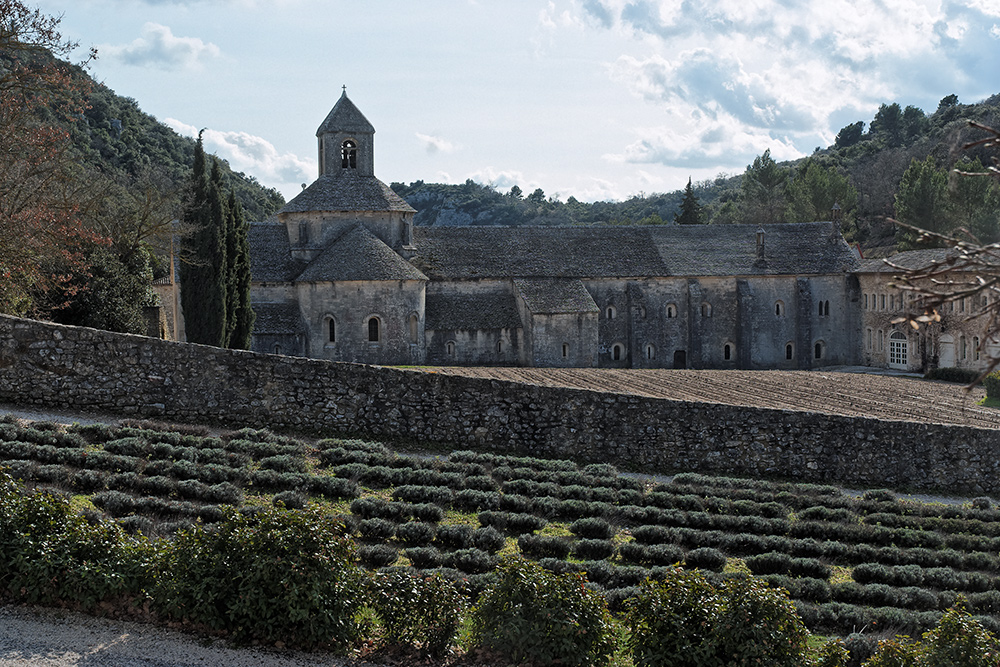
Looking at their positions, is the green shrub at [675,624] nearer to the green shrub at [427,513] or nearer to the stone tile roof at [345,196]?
the green shrub at [427,513]

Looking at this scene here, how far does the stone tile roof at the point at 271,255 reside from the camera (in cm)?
4475

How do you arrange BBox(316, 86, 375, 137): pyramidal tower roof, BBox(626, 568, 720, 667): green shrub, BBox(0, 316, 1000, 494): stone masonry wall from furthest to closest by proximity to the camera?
BBox(316, 86, 375, 137): pyramidal tower roof, BBox(0, 316, 1000, 494): stone masonry wall, BBox(626, 568, 720, 667): green shrub

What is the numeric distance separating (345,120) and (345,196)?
4.73m

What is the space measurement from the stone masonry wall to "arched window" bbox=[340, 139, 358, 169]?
30.0 meters

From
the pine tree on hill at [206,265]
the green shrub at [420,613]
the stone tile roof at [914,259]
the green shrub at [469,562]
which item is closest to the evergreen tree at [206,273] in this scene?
the pine tree on hill at [206,265]

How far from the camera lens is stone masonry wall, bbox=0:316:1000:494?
19.1 meters

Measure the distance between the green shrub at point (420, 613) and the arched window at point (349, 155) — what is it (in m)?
41.2

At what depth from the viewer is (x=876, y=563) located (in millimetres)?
14992

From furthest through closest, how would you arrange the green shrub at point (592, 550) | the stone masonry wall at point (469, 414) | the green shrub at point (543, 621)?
the stone masonry wall at point (469, 414) < the green shrub at point (592, 550) < the green shrub at point (543, 621)

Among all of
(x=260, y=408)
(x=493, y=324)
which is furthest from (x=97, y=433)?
(x=493, y=324)

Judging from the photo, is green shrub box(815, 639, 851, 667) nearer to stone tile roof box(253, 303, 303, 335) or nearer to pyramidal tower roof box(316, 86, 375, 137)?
stone tile roof box(253, 303, 303, 335)

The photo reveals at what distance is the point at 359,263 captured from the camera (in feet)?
140

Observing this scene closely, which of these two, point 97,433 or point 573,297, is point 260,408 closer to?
point 97,433

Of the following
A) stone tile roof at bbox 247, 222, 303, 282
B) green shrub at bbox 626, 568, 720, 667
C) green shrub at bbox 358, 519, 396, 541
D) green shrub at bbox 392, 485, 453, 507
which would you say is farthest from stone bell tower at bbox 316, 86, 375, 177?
green shrub at bbox 626, 568, 720, 667
